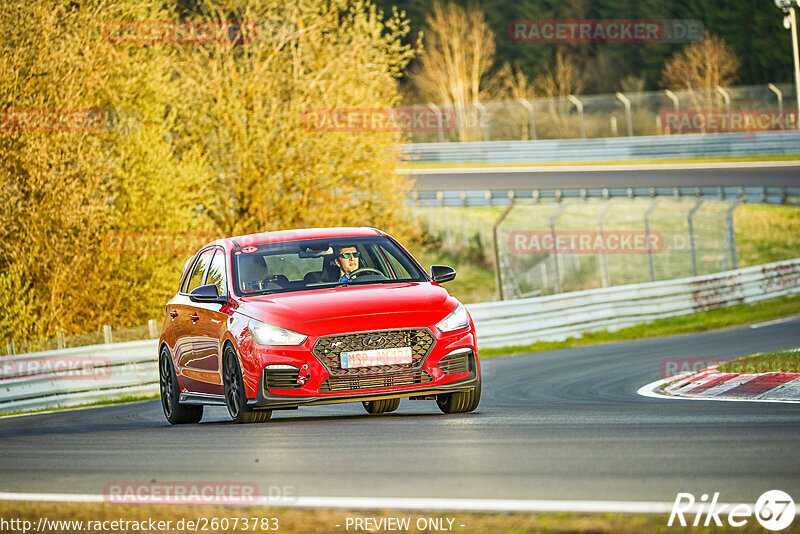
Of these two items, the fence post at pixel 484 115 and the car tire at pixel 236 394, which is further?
the fence post at pixel 484 115

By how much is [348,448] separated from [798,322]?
16.8 meters

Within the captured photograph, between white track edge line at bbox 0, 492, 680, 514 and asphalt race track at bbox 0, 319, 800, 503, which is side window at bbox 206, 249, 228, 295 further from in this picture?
white track edge line at bbox 0, 492, 680, 514

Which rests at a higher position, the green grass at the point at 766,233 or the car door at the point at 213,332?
the car door at the point at 213,332

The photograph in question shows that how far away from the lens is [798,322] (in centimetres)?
2334

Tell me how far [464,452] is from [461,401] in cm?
279

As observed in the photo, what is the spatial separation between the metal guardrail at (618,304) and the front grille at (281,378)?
41.4 feet

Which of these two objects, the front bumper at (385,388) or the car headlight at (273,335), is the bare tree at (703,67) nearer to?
the front bumper at (385,388)

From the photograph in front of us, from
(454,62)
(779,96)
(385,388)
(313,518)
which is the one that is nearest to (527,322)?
(385,388)

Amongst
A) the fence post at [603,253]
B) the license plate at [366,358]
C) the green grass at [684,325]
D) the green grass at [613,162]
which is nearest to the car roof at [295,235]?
the license plate at [366,358]

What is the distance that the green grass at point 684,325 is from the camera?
23562 millimetres

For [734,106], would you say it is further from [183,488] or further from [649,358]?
[183,488]

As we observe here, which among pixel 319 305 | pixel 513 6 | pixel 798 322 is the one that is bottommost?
pixel 798 322

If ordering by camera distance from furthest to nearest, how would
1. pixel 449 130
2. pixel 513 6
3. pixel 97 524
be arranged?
1. pixel 513 6
2. pixel 449 130
3. pixel 97 524

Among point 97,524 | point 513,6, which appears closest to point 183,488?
point 97,524
